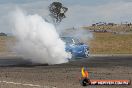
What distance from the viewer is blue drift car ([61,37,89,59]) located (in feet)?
104

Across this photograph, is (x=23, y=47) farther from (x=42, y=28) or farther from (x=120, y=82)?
(x=120, y=82)

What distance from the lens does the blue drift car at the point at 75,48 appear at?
3166 centimetres

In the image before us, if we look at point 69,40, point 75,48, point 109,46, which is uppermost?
point 69,40

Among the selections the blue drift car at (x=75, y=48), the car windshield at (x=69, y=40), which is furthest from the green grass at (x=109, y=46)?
the car windshield at (x=69, y=40)

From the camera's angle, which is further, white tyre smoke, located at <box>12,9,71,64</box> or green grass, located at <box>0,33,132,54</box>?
green grass, located at <box>0,33,132,54</box>

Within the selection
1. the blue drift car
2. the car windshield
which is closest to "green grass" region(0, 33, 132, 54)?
the blue drift car

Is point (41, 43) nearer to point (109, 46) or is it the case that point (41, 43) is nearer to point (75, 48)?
point (75, 48)

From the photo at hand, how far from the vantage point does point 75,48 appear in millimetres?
32375

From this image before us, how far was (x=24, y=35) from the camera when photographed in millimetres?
29891

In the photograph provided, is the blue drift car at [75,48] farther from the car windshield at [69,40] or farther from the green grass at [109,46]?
the green grass at [109,46]

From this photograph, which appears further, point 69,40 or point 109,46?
point 109,46

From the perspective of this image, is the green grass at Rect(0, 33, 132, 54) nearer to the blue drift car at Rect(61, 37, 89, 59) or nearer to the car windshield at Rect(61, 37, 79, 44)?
the blue drift car at Rect(61, 37, 89, 59)

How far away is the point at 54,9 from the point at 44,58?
93.5 m

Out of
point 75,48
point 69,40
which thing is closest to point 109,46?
point 75,48
